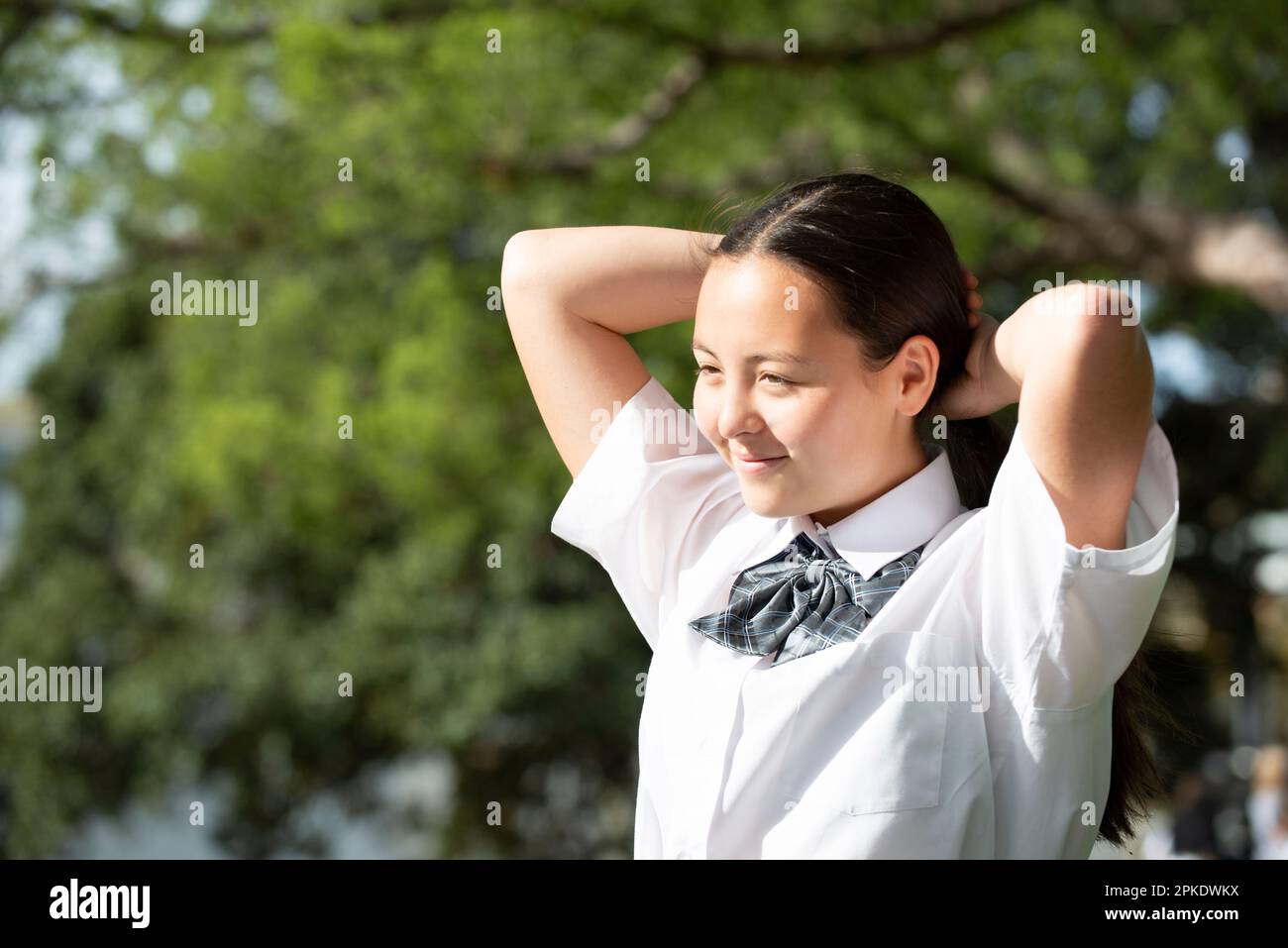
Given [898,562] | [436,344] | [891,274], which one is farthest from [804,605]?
[436,344]

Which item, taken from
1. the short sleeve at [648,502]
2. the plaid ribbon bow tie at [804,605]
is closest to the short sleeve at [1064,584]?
the plaid ribbon bow tie at [804,605]

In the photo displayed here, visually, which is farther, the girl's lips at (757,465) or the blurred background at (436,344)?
the blurred background at (436,344)

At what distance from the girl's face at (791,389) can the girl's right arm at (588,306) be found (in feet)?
0.53

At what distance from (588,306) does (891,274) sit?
343 millimetres

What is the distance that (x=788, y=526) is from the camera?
1.35 metres

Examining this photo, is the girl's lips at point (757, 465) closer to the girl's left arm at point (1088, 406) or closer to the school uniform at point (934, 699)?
the school uniform at point (934, 699)

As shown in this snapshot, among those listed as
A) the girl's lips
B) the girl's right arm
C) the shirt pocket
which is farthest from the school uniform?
the girl's right arm

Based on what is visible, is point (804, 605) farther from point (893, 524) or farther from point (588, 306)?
point (588, 306)

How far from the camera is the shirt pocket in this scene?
1.15 m

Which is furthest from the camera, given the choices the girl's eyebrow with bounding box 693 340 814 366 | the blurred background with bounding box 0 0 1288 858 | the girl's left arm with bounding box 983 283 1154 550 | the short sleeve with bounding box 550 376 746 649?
the blurred background with bounding box 0 0 1288 858

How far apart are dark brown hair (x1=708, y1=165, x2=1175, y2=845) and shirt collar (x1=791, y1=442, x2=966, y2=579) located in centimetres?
8

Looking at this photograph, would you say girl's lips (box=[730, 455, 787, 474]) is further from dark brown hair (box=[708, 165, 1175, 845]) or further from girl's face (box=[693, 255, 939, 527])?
dark brown hair (box=[708, 165, 1175, 845])

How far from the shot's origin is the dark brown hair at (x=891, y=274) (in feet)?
4.01

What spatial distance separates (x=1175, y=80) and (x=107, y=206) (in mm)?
4604
